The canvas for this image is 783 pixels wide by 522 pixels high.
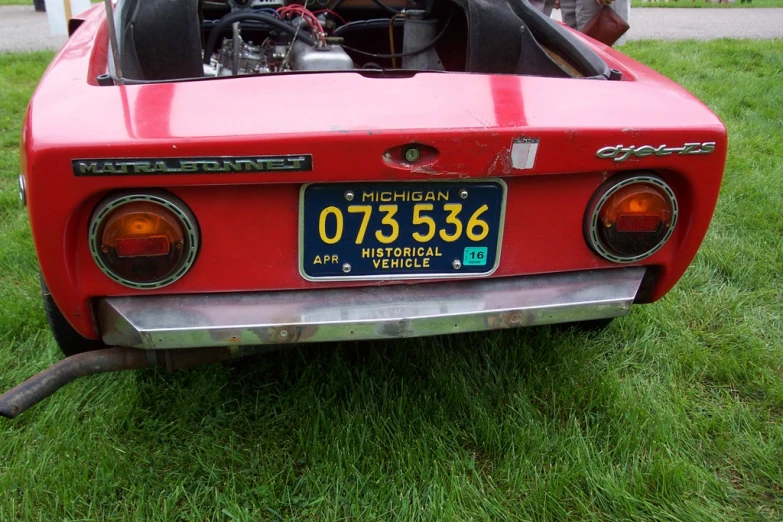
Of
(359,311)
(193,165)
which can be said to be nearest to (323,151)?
(193,165)

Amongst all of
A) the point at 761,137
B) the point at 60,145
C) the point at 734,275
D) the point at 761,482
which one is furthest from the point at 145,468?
the point at 761,137

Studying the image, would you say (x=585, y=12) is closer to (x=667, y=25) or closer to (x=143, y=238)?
(x=143, y=238)

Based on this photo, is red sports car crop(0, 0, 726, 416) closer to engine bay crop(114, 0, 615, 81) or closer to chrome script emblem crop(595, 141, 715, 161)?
chrome script emblem crop(595, 141, 715, 161)

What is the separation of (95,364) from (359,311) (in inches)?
24.5

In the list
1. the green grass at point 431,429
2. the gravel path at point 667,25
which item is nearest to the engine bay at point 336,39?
the green grass at point 431,429

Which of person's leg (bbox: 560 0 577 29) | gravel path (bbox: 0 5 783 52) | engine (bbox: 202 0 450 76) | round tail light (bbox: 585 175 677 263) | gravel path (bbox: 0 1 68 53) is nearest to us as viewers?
round tail light (bbox: 585 175 677 263)

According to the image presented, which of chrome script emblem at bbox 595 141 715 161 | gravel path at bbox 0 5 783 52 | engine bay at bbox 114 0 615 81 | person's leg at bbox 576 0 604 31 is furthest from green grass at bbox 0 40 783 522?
gravel path at bbox 0 5 783 52

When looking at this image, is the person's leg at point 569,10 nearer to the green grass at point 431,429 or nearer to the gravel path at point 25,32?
the green grass at point 431,429

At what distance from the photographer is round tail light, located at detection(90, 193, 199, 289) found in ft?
4.38

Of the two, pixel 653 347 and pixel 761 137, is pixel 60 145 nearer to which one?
pixel 653 347

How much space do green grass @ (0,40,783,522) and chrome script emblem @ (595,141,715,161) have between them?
2.61 feet

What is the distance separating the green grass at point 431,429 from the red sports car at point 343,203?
1.13 ft

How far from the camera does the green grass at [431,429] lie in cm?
159

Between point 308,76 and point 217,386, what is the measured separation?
98 centimetres
